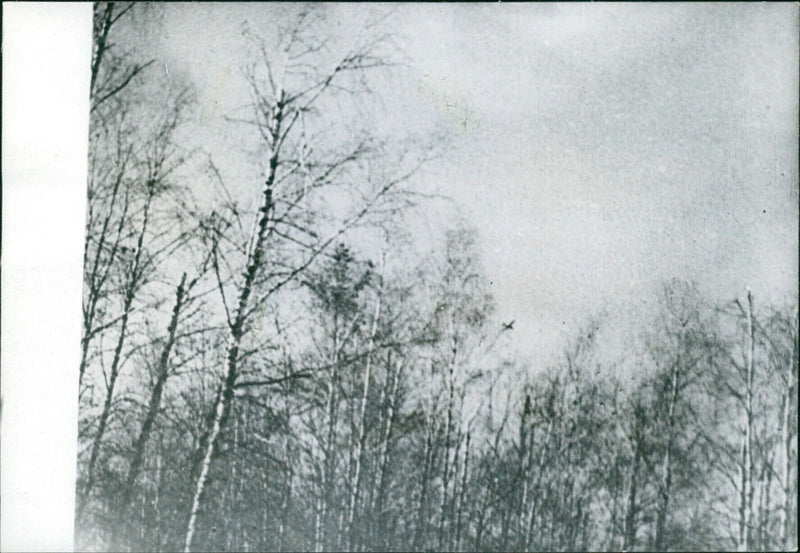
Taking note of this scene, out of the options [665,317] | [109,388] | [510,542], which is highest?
[665,317]

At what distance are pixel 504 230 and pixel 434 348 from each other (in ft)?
1.28

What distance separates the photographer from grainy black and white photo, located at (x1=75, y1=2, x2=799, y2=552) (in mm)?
2178

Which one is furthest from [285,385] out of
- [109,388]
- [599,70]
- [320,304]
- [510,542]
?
[599,70]

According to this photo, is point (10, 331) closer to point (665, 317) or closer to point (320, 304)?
point (320, 304)

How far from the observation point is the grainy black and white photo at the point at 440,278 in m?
2.18

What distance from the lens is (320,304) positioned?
2.50 m

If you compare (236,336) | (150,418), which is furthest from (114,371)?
(236,336)

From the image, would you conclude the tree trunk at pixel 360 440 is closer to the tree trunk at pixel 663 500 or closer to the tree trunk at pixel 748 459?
the tree trunk at pixel 663 500

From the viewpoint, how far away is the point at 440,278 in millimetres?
2375

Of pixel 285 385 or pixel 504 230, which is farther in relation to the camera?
pixel 285 385

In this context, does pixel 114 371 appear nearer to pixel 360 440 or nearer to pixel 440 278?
pixel 360 440

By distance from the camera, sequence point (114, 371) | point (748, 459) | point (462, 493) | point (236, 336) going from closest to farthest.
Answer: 1. point (748, 459)
2. point (462, 493)
3. point (236, 336)
4. point (114, 371)

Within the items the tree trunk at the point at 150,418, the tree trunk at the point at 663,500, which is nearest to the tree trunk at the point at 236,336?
the tree trunk at the point at 150,418

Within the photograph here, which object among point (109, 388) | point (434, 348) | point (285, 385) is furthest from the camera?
point (109, 388)
